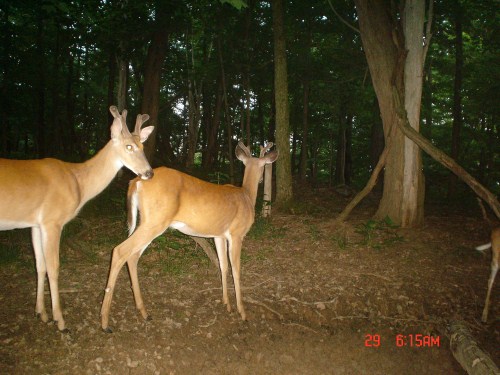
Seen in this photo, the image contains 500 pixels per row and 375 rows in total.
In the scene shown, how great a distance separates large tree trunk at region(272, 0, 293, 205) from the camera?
9172 mm

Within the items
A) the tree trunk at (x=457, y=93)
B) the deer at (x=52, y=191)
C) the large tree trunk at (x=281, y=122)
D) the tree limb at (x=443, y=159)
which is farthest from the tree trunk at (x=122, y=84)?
the tree trunk at (x=457, y=93)

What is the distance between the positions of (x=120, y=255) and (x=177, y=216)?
27.8 inches

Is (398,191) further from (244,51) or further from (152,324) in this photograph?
(244,51)

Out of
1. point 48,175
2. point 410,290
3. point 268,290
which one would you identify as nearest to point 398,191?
point 410,290

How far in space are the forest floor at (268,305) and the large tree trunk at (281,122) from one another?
1.83 meters

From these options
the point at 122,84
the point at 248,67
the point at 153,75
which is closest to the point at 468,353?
the point at 153,75

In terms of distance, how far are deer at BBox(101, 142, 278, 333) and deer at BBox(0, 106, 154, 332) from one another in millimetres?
224

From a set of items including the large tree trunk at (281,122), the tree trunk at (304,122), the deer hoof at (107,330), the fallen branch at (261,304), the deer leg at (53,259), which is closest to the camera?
the deer leg at (53,259)

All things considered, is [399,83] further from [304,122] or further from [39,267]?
[304,122]

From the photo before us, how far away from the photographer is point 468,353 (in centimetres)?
393

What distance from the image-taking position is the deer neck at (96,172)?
4078mm

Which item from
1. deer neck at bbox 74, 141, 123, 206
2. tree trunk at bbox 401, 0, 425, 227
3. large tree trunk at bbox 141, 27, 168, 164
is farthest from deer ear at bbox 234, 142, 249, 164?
large tree trunk at bbox 141, 27, 168, 164
